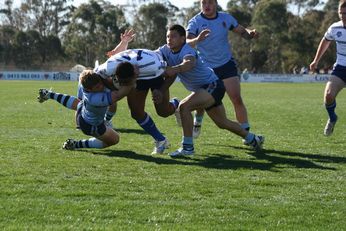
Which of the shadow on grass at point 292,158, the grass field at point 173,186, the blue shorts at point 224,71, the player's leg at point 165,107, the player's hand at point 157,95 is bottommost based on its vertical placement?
the shadow on grass at point 292,158

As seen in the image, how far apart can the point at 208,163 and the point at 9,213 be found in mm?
3021

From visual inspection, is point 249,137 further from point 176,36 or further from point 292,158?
point 176,36

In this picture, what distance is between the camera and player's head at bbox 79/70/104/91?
7.38 m

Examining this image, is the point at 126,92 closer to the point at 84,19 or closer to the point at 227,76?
the point at 227,76

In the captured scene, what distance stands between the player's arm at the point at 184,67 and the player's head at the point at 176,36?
9.8 inches

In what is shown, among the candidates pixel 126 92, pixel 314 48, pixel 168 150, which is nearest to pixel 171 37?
pixel 126 92

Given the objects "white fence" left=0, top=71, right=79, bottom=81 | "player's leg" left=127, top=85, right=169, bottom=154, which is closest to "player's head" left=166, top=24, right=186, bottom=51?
"player's leg" left=127, top=85, right=169, bottom=154

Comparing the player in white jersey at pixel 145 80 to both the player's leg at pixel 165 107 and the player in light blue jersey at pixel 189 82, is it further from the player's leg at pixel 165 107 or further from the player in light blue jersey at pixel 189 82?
the player in light blue jersey at pixel 189 82

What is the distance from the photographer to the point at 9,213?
15.1 feet

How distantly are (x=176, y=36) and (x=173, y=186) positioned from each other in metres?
2.50

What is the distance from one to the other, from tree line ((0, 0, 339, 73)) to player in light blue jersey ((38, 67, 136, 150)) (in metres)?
66.3

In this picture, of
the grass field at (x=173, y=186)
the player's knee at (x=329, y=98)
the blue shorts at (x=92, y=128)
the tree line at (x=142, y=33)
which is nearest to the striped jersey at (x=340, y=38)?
the player's knee at (x=329, y=98)

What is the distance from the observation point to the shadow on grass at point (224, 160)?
6.97 meters

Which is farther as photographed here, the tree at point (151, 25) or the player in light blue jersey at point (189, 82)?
the tree at point (151, 25)
